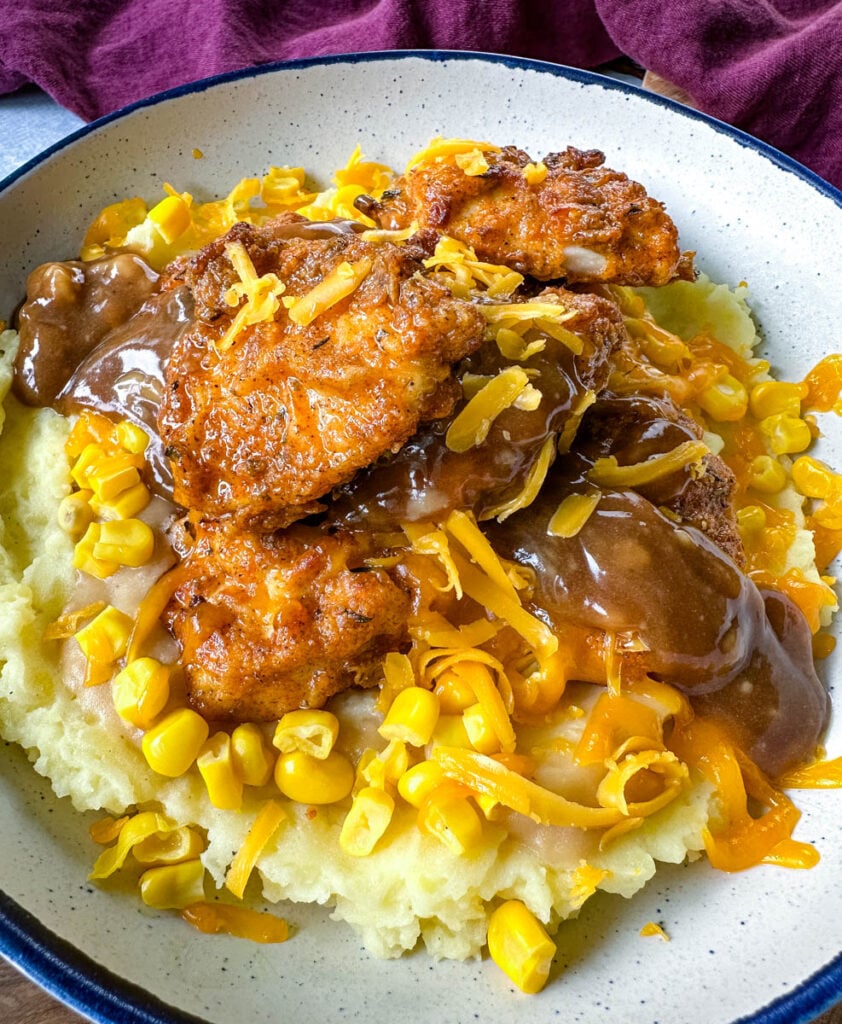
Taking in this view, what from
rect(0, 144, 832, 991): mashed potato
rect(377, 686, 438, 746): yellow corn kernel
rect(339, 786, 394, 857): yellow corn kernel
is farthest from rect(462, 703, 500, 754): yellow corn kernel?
rect(339, 786, 394, 857): yellow corn kernel

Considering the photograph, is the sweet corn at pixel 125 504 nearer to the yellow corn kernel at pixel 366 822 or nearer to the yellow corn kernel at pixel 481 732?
the yellow corn kernel at pixel 366 822

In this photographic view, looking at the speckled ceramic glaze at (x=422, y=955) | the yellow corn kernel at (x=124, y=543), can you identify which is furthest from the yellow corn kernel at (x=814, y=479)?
the yellow corn kernel at (x=124, y=543)


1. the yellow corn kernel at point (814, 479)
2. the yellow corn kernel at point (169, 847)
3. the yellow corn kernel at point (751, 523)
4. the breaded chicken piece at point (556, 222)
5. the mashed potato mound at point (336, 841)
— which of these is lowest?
the yellow corn kernel at point (169, 847)

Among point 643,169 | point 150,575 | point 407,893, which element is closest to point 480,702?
point 407,893

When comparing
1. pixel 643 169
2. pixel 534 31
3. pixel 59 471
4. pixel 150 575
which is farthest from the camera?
pixel 534 31

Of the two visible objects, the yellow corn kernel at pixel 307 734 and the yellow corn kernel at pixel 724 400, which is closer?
the yellow corn kernel at pixel 307 734

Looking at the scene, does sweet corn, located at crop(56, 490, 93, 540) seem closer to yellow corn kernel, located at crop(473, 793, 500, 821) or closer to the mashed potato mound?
the mashed potato mound

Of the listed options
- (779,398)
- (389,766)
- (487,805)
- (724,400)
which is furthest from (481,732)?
(779,398)

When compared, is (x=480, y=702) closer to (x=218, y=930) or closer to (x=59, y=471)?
(x=218, y=930)
